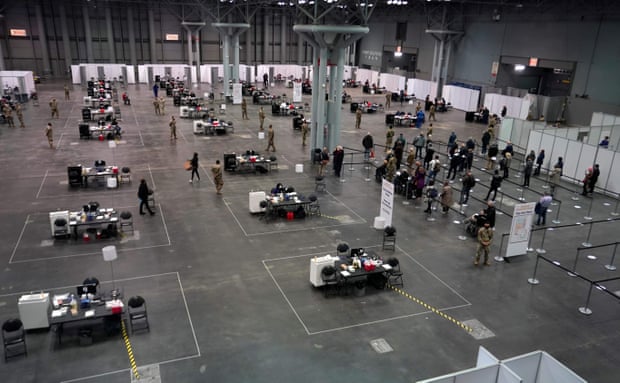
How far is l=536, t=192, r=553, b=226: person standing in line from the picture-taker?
61.4 feet

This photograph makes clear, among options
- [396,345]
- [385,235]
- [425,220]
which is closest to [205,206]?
[385,235]

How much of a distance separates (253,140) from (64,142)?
1197 centimetres

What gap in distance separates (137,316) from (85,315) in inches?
47.4

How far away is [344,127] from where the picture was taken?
37.5 m

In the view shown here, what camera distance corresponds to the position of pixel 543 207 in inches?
746

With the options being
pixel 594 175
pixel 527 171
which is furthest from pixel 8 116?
pixel 594 175

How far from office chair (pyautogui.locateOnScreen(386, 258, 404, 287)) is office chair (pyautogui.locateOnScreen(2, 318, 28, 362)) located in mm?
9548

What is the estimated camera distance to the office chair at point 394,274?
1410cm

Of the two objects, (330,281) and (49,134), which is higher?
(49,134)

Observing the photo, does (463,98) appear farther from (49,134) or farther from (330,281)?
(330,281)

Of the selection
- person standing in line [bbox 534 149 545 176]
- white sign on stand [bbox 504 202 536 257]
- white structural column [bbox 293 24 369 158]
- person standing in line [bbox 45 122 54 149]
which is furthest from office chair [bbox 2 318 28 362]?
person standing in line [bbox 534 149 545 176]

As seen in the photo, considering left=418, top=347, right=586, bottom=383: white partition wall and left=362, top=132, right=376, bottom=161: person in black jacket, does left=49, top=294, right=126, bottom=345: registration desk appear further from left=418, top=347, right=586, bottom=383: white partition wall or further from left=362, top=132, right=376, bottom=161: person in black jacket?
left=362, top=132, right=376, bottom=161: person in black jacket

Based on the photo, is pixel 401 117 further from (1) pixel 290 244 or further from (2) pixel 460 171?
(1) pixel 290 244

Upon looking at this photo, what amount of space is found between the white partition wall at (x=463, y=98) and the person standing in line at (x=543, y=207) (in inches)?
1158
